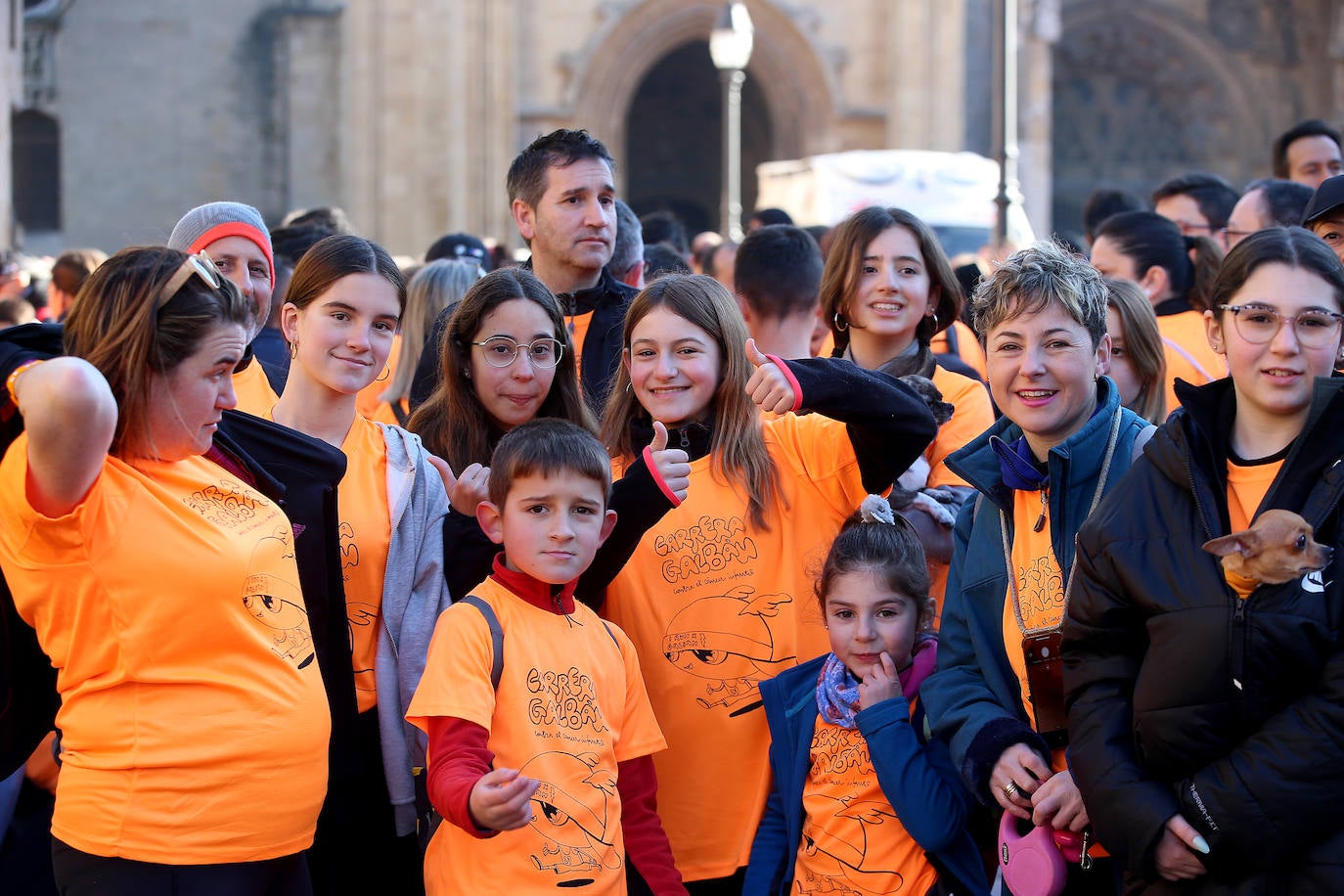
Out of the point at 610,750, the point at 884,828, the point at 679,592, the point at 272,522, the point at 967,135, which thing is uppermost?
the point at 967,135

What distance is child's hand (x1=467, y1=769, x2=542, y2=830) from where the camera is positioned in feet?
8.94

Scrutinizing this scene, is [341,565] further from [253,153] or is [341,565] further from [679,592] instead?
[253,153]

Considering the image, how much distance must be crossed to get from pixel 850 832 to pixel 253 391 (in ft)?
6.57

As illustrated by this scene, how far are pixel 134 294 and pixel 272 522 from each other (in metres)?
0.53

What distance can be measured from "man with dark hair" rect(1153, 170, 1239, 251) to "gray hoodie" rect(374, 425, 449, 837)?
468 cm

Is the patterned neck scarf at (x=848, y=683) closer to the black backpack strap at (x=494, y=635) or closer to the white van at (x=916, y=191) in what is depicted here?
the black backpack strap at (x=494, y=635)

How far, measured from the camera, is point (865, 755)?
338 centimetres

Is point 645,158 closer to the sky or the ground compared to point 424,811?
closer to the sky

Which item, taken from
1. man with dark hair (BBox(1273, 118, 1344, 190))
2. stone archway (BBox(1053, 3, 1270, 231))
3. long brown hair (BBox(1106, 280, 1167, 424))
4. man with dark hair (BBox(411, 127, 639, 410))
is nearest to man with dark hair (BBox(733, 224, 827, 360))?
man with dark hair (BBox(411, 127, 639, 410))

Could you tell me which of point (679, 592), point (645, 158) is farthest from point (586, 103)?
point (679, 592)

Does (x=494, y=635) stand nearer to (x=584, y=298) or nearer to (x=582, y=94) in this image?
(x=584, y=298)

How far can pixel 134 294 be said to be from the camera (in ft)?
8.50

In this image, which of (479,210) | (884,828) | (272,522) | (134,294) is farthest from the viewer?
(479,210)

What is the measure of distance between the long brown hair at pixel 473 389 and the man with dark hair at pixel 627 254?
76.6 inches
